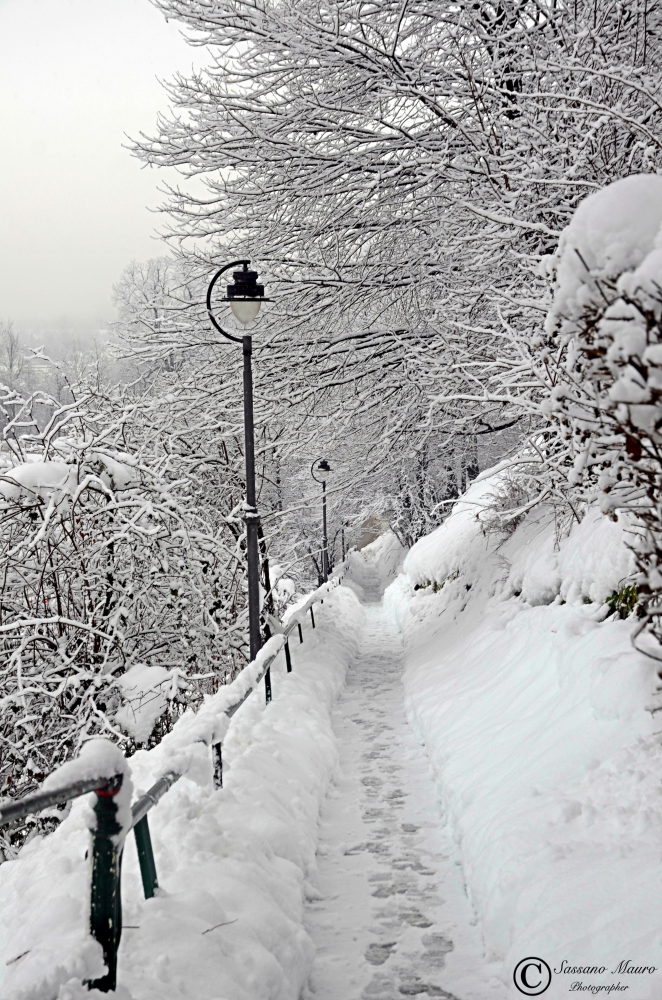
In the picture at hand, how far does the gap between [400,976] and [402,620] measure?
48.5 feet

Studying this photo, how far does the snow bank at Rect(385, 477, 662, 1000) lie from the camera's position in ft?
10.1

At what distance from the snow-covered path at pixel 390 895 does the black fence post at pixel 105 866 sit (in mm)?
1436

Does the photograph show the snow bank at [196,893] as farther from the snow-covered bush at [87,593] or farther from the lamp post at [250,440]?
the lamp post at [250,440]

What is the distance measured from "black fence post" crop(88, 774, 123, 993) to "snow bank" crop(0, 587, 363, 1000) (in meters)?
0.05

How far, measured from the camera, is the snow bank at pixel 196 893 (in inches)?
96.8

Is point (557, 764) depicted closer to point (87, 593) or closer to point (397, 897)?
point (397, 897)

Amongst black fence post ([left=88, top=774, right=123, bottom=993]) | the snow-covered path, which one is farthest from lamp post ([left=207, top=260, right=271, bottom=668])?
black fence post ([left=88, top=774, right=123, bottom=993])

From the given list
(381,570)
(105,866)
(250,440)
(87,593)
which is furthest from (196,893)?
(381,570)

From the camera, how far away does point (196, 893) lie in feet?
10.1

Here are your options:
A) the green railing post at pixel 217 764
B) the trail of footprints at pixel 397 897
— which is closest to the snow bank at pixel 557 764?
the trail of footprints at pixel 397 897

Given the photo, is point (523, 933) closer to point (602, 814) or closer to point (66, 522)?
point (602, 814)

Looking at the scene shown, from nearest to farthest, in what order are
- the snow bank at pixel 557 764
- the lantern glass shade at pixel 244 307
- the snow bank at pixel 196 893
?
the snow bank at pixel 196 893 < the snow bank at pixel 557 764 < the lantern glass shade at pixel 244 307

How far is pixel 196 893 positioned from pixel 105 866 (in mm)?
894

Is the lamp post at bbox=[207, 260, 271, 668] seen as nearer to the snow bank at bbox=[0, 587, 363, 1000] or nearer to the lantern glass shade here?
the lantern glass shade
